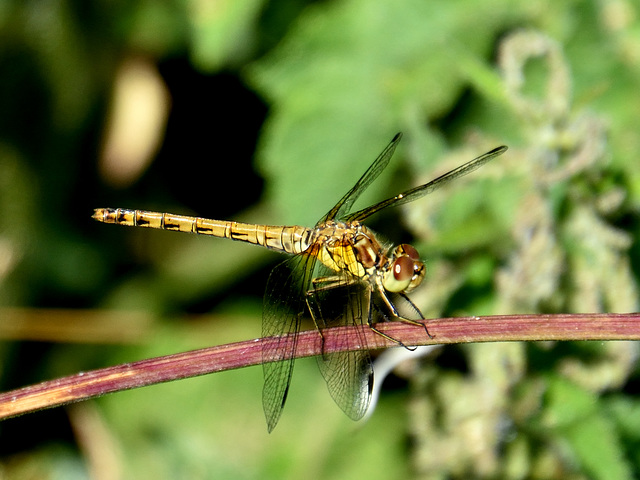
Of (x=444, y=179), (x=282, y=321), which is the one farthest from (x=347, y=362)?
(x=444, y=179)

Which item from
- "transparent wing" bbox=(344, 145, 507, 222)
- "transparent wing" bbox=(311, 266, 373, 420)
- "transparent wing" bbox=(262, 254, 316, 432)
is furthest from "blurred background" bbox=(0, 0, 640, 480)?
"transparent wing" bbox=(262, 254, 316, 432)

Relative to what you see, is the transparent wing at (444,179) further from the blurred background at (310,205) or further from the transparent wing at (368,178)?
the transparent wing at (368,178)

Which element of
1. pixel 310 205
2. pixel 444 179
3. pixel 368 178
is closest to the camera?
pixel 444 179

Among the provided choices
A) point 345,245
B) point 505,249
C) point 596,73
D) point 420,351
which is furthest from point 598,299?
point 596,73

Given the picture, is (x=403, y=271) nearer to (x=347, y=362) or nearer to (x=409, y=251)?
(x=409, y=251)

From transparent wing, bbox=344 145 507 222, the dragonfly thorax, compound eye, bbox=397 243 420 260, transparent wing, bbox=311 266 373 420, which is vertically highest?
transparent wing, bbox=344 145 507 222

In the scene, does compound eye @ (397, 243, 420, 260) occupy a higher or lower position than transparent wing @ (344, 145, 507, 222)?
lower

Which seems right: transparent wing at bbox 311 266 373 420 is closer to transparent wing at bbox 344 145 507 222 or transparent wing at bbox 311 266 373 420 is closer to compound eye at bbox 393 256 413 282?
compound eye at bbox 393 256 413 282
